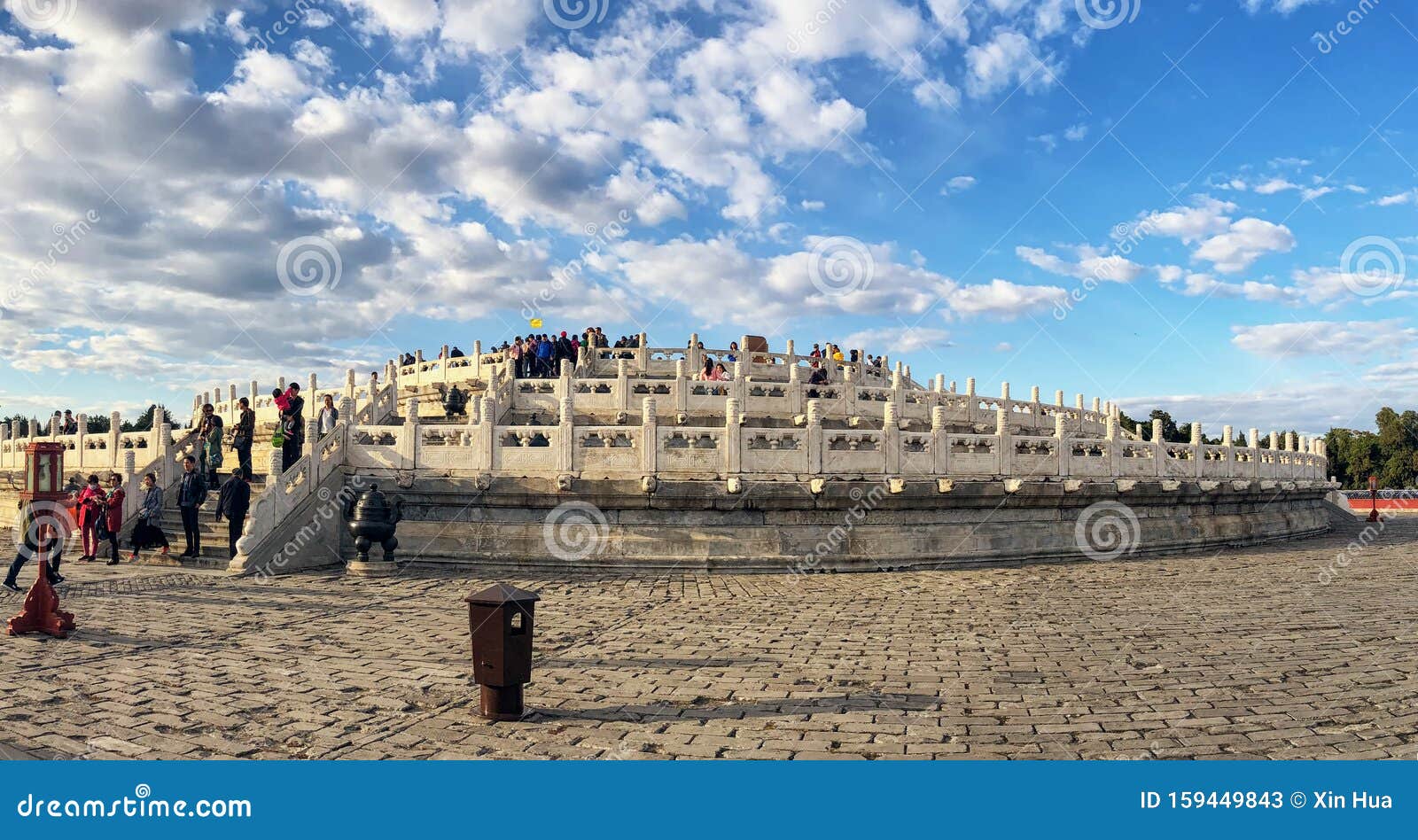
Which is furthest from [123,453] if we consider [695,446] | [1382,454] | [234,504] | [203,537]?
[1382,454]

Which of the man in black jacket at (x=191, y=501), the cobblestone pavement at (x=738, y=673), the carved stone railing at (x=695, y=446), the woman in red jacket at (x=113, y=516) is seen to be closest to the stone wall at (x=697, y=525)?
the carved stone railing at (x=695, y=446)

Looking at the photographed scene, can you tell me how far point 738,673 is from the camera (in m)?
6.95

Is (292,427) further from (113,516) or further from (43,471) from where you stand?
(43,471)

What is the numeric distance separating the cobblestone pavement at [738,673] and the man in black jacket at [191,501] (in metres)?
1.74

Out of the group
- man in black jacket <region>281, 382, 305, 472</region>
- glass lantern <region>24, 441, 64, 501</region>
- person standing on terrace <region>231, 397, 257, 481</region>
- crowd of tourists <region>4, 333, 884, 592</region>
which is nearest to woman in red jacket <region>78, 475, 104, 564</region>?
crowd of tourists <region>4, 333, 884, 592</region>

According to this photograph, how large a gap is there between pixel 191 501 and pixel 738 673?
10.7m

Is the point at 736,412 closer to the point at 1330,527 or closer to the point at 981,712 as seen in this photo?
the point at 981,712

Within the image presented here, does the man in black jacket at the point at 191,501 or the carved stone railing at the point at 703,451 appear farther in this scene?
the carved stone railing at the point at 703,451

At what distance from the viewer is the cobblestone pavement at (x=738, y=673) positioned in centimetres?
530

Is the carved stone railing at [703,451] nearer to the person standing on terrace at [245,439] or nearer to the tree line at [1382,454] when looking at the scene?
the person standing on terrace at [245,439]

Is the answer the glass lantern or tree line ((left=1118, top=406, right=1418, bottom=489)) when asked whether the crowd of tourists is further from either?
tree line ((left=1118, top=406, right=1418, bottom=489))

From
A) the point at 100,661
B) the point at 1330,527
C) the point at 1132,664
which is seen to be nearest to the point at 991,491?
the point at 1132,664

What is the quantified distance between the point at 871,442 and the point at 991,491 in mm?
2294

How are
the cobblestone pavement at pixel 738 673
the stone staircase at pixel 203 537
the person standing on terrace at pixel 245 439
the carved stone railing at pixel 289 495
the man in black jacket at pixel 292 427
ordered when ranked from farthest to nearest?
the person standing on terrace at pixel 245 439 < the man in black jacket at pixel 292 427 < the stone staircase at pixel 203 537 < the carved stone railing at pixel 289 495 < the cobblestone pavement at pixel 738 673
